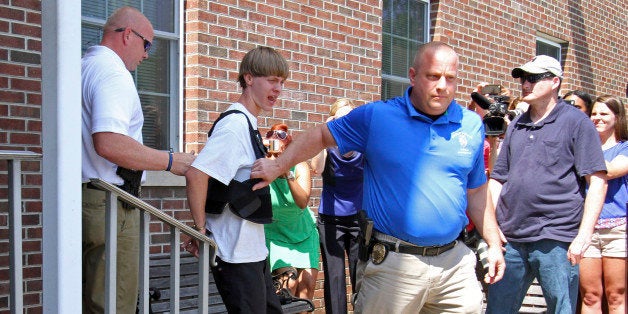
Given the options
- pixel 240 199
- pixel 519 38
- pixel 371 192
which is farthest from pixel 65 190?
pixel 519 38

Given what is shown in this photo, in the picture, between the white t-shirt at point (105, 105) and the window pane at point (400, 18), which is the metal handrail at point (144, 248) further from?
the window pane at point (400, 18)

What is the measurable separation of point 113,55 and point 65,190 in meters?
0.85

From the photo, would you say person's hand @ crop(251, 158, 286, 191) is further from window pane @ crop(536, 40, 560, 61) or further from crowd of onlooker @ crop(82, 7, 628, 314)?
window pane @ crop(536, 40, 560, 61)

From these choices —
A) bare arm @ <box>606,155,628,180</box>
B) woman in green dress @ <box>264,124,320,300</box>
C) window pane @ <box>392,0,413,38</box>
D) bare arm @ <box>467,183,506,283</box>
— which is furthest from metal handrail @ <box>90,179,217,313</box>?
window pane @ <box>392,0,413,38</box>

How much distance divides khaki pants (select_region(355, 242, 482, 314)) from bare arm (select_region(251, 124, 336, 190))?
59 cm

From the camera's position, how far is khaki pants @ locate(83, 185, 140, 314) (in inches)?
131

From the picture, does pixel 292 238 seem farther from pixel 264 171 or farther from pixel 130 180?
pixel 130 180

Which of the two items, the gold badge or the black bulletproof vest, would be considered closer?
the black bulletproof vest

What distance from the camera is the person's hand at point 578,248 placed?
4410 mm

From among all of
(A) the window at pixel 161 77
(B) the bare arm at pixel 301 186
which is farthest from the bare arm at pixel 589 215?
(A) the window at pixel 161 77

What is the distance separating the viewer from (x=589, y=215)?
4.48m

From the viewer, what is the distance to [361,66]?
6.84 meters

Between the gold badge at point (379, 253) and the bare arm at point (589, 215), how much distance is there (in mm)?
1375

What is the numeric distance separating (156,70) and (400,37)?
2.97 m
